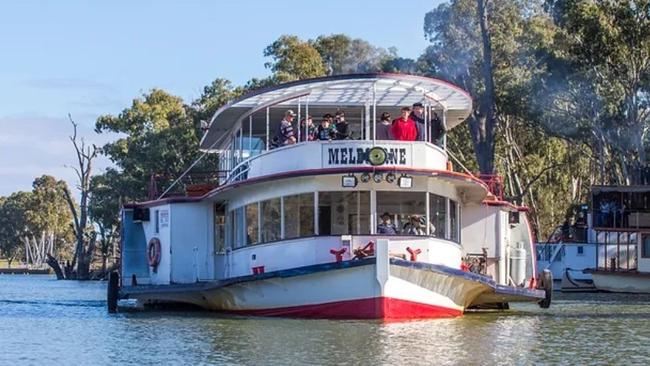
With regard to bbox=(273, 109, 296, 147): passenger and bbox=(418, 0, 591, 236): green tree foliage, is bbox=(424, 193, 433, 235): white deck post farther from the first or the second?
bbox=(418, 0, 591, 236): green tree foliage

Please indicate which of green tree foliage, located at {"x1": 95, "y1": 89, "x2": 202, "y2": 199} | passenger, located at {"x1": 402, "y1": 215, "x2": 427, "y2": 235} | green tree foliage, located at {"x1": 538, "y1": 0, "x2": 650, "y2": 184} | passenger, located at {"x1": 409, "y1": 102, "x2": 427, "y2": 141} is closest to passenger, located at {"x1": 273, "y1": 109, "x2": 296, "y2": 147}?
passenger, located at {"x1": 409, "y1": 102, "x2": 427, "y2": 141}

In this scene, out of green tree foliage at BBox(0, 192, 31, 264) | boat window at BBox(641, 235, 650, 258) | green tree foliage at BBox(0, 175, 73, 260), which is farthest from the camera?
green tree foliage at BBox(0, 192, 31, 264)

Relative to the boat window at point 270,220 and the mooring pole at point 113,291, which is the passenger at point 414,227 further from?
the mooring pole at point 113,291

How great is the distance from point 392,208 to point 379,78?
8.51 ft

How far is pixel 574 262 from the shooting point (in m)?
55.0

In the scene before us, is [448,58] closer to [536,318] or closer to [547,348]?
[536,318]

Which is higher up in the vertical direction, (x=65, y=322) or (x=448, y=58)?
(x=448, y=58)

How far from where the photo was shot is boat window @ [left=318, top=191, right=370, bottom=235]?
82.2 feet

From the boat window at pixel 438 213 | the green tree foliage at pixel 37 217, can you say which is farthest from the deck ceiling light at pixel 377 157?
the green tree foliage at pixel 37 217

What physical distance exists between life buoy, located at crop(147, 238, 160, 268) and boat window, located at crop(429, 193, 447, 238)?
715 centimetres

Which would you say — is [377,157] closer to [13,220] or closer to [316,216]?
[316,216]

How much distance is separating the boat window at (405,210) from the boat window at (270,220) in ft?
6.90

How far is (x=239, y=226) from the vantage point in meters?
27.3

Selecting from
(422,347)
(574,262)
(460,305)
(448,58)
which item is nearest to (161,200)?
(460,305)
